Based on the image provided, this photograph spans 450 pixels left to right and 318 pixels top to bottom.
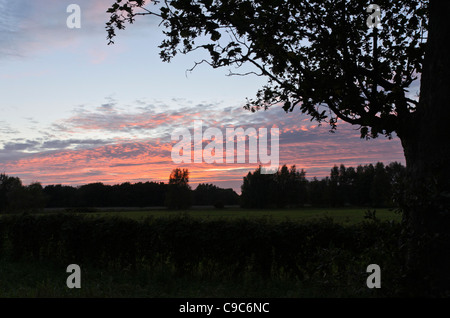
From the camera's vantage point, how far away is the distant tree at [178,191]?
85625 millimetres

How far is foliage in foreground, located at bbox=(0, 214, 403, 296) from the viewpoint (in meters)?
6.57

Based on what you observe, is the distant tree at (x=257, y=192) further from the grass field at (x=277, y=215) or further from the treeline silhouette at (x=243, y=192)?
the grass field at (x=277, y=215)

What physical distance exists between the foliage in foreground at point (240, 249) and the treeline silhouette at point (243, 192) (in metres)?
64.7

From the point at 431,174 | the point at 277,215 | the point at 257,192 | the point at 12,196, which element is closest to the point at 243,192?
the point at 257,192

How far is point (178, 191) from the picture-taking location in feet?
286

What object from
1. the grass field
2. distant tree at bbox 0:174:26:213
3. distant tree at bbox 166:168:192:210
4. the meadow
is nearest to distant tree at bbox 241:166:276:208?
distant tree at bbox 166:168:192:210

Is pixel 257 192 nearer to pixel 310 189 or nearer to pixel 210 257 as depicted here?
pixel 310 189

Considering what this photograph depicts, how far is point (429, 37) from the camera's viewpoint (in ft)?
20.9

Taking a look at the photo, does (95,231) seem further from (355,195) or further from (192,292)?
(355,195)

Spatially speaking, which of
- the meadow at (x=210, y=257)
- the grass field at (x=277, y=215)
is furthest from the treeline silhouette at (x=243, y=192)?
the meadow at (x=210, y=257)

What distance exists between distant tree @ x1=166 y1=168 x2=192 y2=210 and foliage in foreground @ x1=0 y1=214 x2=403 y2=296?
7542 cm

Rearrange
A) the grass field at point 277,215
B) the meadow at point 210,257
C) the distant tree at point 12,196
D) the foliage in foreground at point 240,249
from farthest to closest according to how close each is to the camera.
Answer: the distant tree at point 12,196 → the grass field at point 277,215 → the meadow at point 210,257 → the foliage in foreground at point 240,249

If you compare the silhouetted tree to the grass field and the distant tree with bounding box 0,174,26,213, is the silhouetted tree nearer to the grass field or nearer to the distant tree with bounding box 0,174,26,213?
the grass field
